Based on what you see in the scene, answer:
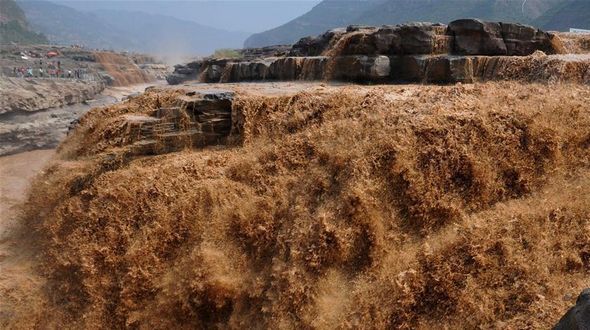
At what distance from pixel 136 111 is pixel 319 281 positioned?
628cm

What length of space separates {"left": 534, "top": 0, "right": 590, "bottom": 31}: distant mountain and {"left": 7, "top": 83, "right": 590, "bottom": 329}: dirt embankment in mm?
63859

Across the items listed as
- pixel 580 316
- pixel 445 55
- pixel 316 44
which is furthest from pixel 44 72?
pixel 580 316

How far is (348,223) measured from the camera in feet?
20.6

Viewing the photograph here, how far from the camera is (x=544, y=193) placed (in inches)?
250

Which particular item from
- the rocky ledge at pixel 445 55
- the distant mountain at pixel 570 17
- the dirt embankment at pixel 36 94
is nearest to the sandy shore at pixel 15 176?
the dirt embankment at pixel 36 94

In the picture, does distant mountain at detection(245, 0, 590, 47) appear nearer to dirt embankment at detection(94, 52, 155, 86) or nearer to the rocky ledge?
dirt embankment at detection(94, 52, 155, 86)

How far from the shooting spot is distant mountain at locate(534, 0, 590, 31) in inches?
2458

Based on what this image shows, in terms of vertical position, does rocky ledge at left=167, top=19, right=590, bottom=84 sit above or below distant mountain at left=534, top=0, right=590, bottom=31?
below

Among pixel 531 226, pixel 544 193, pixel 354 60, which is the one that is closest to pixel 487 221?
pixel 531 226

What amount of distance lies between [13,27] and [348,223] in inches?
4017

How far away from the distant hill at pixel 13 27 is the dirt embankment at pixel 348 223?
81886 millimetres

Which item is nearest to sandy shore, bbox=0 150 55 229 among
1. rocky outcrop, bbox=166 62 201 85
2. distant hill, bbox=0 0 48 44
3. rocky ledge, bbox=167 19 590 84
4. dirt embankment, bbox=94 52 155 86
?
rocky ledge, bbox=167 19 590 84

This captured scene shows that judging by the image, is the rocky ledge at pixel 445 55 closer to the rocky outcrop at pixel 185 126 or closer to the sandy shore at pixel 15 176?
the rocky outcrop at pixel 185 126

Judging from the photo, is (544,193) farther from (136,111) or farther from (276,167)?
(136,111)
